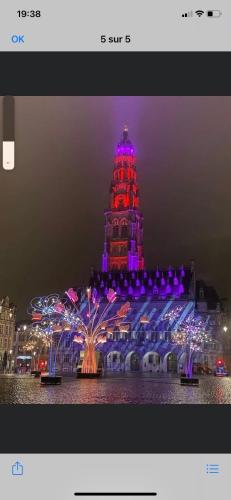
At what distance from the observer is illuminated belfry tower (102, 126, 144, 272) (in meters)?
124

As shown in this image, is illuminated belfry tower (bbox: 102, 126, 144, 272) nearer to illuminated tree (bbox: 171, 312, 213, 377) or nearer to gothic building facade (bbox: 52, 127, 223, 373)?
gothic building facade (bbox: 52, 127, 223, 373)

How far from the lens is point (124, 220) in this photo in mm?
127438
